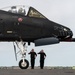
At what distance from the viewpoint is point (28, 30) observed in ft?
69.6

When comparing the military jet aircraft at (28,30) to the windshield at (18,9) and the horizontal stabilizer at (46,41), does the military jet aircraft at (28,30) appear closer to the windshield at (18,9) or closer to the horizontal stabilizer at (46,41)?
the horizontal stabilizer at (46,41)

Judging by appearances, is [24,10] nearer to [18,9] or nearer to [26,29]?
[18,9]

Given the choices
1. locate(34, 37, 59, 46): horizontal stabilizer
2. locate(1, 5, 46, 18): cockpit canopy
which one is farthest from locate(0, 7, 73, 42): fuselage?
locate(1, 5, 46, 18): cockpit canopy

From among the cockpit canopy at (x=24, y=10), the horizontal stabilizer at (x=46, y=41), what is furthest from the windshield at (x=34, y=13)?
the horizontal stabilizer at (x=46, y=41)

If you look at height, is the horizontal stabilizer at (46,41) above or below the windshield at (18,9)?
below

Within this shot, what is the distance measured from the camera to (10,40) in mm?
21766

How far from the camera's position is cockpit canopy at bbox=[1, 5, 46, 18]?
869 inches

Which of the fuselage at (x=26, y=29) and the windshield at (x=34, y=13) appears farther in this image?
the windshield at (x=34, y=13)

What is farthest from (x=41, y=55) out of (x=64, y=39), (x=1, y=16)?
(x=1, y=16)

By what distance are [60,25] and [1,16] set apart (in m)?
4.32

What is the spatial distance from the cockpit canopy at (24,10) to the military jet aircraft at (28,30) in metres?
0.19

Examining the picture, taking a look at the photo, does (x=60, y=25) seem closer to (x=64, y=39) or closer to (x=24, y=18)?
(x=64, y=39)

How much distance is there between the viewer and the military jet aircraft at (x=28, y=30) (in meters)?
21.1

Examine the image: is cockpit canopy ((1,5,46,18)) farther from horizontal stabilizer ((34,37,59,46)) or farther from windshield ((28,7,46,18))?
horizontal stabilizer ((34,37,59,46))
